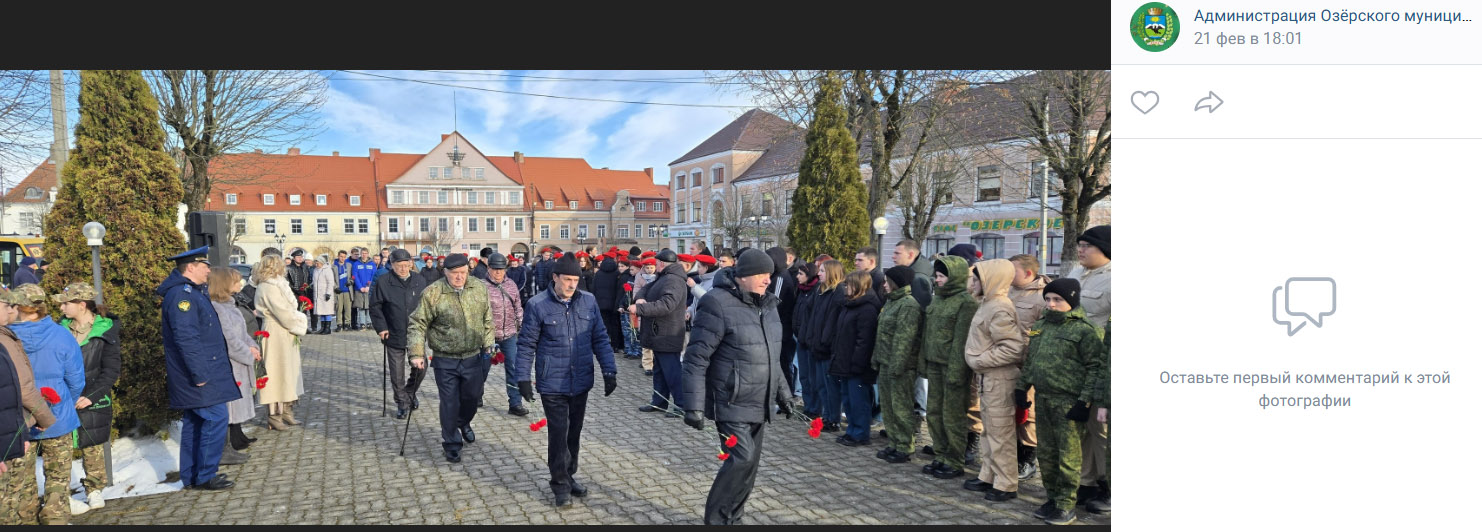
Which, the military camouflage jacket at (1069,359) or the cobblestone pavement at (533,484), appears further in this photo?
the cobblestone pavement at (533,484)

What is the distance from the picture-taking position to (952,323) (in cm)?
567

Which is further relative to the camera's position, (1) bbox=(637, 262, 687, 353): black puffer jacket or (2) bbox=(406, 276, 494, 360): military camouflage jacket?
(1) bbox=(637, 262, 687, 353): black puffer jacket

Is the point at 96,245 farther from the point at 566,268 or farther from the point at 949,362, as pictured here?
the point at 949,362

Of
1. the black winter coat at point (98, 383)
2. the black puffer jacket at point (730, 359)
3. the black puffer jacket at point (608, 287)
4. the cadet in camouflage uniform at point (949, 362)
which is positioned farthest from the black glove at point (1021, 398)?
the black puffer jacket at point (608, 287)

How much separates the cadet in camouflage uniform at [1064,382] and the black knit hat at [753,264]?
6.07ft

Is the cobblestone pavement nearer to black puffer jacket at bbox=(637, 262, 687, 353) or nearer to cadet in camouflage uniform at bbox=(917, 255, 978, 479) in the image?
cadet in camouflage uniform at bbox=(917, 255, 978, 479)

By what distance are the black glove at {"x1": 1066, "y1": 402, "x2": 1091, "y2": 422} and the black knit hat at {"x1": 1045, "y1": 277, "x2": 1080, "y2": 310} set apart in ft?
2.08

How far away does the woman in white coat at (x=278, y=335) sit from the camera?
720 centimetres

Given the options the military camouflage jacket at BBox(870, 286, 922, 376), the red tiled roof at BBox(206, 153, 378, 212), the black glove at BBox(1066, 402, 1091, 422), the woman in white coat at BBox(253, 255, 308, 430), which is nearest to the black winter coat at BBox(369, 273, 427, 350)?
the woman in white coat at BBox(253, 255, 308, 430)

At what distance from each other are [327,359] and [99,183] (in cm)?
622

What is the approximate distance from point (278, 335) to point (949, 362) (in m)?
6.60

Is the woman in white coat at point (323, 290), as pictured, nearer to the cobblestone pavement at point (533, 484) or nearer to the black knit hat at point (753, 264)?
the cobblestone pavement at point (533, 484)

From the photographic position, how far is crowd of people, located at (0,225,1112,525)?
4520mm

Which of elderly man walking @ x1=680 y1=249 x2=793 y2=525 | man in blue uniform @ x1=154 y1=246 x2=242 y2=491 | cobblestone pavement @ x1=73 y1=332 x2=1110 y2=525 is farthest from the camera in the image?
man in blue uniform @ x1=154 y1=246 x2=242 y2=491
